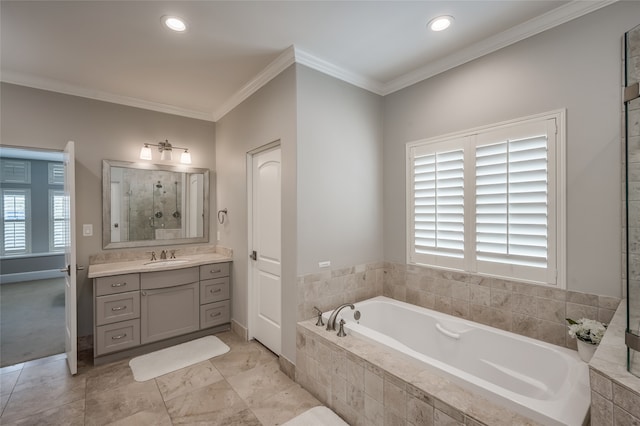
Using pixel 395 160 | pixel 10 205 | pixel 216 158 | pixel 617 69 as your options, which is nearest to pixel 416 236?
pixel 395 160

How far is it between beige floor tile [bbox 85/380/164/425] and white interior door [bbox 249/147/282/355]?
105cm

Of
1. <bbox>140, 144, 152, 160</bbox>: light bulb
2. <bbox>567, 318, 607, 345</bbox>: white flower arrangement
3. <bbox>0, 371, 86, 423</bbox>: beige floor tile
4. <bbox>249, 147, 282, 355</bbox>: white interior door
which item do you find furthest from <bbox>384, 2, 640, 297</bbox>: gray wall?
<bbox>0, 371, 86, 423</bbox>: beige floor tile

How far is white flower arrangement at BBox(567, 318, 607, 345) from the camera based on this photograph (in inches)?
63.5

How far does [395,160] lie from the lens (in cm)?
300

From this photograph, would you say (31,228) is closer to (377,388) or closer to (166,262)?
(166,262)

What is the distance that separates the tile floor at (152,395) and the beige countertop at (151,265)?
888mm

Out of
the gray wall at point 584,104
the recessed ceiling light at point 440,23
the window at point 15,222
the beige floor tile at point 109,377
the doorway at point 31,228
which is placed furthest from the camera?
the window at point 15,222

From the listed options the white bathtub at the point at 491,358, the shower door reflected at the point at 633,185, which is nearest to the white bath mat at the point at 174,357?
the white bathtub at the point at 491,358

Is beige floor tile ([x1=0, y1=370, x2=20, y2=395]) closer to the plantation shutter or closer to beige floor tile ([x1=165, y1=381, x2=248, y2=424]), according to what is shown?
beige floor tile ([x1=165, y1=381, x2=248, y2=424])

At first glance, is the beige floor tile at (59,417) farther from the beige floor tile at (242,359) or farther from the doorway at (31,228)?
the doorway at (31,228)

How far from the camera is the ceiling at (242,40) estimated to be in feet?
6.20

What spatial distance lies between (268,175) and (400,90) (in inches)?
64.5

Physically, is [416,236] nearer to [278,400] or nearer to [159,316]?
[278,400]

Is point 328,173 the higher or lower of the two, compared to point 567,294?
higher
